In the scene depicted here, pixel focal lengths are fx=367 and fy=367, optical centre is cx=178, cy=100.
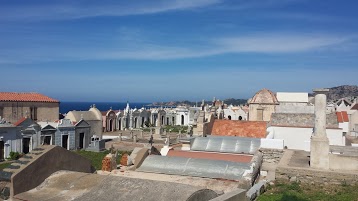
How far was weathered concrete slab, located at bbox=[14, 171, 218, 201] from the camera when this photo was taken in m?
7.95

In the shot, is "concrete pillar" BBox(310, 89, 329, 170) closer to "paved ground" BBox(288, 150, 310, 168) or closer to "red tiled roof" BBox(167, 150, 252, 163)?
"paved ground" BBox(288, 150, 310, 168)

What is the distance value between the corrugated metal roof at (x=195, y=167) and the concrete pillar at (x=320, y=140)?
12.7 ft

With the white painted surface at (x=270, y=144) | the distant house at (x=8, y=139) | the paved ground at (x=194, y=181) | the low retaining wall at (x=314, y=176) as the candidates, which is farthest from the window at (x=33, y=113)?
the low retaining wall at (x=314, y=176)

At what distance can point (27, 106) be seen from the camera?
112 ft

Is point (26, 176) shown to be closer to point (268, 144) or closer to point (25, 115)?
point (268, 144)

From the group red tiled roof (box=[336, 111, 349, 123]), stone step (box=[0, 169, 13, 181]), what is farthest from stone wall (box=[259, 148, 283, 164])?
red tiled roof (box=[336, 111, 349, 123])

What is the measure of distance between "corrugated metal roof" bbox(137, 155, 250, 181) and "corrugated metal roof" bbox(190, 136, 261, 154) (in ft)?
15.6

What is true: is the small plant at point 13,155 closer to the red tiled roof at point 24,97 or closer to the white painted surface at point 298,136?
the red tiled roof at point 24,97

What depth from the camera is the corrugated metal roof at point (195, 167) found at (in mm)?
13914

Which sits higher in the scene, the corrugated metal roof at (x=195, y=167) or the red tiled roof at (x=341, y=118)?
the red tiled roof at (x=341, y=118)

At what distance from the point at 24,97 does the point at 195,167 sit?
2531 cm

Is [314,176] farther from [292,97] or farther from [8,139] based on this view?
[292,97]

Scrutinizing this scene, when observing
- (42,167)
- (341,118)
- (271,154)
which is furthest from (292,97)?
(42,167)

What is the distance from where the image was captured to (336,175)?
15.1m
